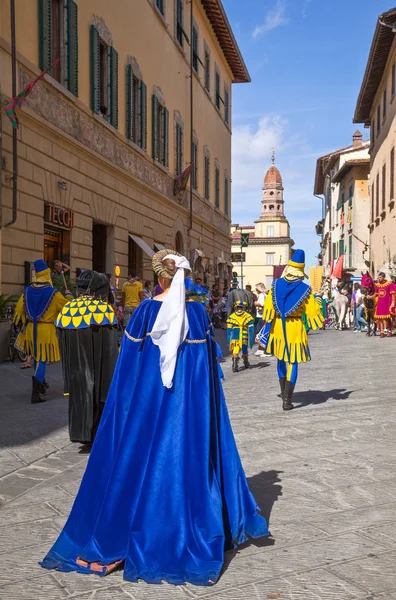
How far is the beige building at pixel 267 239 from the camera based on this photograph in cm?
9719

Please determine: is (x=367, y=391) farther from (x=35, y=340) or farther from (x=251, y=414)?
(x=35, y=340)

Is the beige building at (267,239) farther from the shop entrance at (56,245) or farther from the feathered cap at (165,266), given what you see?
the feathered cap at (165,266)

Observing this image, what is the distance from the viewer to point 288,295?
8234mm

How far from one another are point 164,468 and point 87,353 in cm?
272

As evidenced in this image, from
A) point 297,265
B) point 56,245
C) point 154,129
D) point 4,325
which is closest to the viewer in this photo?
point 297,265

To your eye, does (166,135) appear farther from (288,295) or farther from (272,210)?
(272,210)

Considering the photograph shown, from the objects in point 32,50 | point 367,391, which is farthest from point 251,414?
point 32,50

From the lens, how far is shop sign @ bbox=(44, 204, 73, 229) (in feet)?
46.8

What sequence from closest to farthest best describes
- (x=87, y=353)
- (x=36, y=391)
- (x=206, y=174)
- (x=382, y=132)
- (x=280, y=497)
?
(x=280, y=497) → (x=87, y=353) → (x=36, y=391) → (x=382, y=132) → (x=206, y=174)

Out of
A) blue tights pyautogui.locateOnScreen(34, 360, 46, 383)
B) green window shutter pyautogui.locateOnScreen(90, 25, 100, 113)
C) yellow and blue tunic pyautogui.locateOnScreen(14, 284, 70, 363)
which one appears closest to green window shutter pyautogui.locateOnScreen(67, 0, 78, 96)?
green window shutter pyautogui.locateOnScreen(90, 25, 100, 113)

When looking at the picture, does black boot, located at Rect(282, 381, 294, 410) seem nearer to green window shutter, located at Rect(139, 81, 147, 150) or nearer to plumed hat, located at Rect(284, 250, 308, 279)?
plumed hat, located at Rect(284, 250, 308, 279)

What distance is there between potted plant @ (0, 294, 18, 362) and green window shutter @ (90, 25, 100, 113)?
242 inches

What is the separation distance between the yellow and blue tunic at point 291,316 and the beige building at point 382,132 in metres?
17.2

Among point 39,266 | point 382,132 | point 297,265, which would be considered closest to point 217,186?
point 382,132
